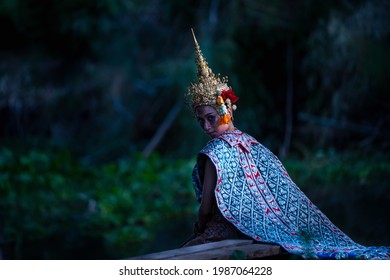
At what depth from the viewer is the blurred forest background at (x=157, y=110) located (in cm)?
809

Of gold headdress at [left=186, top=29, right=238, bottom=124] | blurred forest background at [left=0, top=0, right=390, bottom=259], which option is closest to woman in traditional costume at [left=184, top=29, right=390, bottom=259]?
gold headdress at [left=186, top=29, right=238, bottom=124]

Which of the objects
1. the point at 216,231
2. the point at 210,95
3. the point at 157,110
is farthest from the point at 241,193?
the point at 157,110

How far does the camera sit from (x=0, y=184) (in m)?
9.24

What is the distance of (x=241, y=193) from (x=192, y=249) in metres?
0.50

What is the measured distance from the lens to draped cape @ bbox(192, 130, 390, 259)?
13.2 ft

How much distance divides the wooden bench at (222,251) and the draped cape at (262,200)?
69 mm

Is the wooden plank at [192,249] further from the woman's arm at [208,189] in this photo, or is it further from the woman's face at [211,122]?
the woman's face at [211,122]

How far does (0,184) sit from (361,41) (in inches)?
177

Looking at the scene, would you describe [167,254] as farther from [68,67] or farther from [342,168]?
[68,67]

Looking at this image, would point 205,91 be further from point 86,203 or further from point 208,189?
point 86,203

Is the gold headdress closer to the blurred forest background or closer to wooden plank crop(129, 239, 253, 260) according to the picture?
wooden plank crop(129, 239, 253, 260)

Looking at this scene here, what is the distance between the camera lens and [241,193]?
4.18 meters

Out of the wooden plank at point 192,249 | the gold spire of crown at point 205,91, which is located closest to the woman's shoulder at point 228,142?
the gold spire of crown at point 205,91
